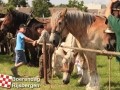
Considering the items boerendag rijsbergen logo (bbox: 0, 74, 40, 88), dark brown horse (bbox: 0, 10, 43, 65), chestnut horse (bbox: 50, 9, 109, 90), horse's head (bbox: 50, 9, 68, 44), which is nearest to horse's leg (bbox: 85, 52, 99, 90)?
chestnut horse (bbox: 50, 9, 109, 90)

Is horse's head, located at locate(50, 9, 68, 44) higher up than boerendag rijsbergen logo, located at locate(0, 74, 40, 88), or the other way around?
horse's head, located at locate(50, 9, 68, 44)

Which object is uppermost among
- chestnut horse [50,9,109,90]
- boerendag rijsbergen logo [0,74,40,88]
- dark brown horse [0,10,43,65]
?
chestnut horse [50,9,109,90]

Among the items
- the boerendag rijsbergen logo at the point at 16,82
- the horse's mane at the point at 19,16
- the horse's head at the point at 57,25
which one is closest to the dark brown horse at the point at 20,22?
the horse's mane at the point at 19,16

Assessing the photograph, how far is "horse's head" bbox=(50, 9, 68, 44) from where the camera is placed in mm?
8211

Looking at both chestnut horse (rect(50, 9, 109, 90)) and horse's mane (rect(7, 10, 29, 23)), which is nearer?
chestnut horse (rect(50, 9, 109, 90))

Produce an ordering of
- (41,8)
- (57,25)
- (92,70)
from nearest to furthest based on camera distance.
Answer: (57,25)
(92,70)
(41,8)

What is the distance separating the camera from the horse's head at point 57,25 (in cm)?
821

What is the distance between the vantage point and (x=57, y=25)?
832 centimetres

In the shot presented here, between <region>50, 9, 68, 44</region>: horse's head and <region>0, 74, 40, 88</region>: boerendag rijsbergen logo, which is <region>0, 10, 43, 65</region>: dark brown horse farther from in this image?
<region>50, 9, 68, 44</region>: horse's head

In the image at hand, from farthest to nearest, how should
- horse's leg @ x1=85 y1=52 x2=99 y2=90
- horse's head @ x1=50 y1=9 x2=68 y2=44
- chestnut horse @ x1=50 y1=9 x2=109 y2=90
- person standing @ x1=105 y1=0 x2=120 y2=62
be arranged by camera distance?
horse's leg @ x1=85 y1=52 x2=99 y2=90 → chestnut horse @ x1=50 y1=9 x2=109 y2=90 → person standing @ x1=105 y1=0 x2=120 y2=62 → horse's head @ x1=50 y1=9 x2=68 y2=44

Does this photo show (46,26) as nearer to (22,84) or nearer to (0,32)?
(0,32)

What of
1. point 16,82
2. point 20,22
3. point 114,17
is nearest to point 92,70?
point 114,17

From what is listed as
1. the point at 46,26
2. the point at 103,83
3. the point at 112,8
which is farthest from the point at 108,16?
the point at 46,26

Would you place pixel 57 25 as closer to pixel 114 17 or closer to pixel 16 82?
pixel 114 17
